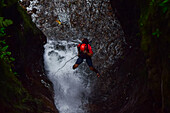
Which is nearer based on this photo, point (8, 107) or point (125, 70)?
point (8, 107)

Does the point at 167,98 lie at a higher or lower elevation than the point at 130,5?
lower

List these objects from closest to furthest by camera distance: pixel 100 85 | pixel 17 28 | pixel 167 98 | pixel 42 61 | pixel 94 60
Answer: pixel 167 98 < pixel 17 28 < pixel 100 85 < pixel 42 61 < pixel 94 60

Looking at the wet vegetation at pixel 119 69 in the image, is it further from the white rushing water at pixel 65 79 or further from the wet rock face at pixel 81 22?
the wet rock face at pixel 81 22

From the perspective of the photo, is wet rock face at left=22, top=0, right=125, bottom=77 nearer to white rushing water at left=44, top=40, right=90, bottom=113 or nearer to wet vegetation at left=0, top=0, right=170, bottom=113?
white rushing water at left=44, top=40, right=90, bottom=113

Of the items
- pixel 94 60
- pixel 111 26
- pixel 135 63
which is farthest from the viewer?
pixel 111 26

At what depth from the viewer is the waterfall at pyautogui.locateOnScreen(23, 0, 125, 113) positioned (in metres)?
7.18

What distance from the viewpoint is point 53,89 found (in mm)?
6707

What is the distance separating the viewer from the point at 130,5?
6.88 metres

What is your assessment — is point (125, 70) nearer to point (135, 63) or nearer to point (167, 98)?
point (135, 63)

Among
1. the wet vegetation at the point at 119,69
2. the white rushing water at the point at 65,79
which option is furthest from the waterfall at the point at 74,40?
the wet vegetation at the point at 119,69

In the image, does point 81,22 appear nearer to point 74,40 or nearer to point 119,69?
point 74,40

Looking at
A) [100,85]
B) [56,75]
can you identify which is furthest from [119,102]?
[56,75]

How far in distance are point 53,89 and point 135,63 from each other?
4016mm

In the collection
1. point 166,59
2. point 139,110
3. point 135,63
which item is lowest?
point 139,110
